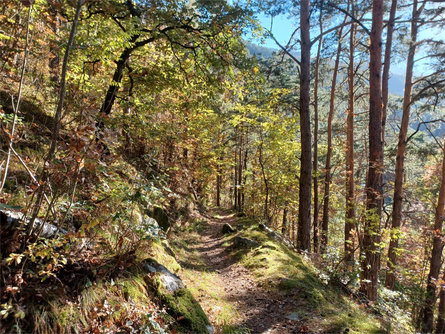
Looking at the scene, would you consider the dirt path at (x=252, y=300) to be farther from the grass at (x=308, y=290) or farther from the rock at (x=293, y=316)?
the grass at (x=308, y=290)

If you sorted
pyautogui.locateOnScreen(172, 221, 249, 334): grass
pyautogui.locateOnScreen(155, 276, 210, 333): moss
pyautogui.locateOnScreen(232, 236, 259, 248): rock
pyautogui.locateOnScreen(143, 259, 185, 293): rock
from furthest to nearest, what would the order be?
pyautogui.locateOnScreen(232, 236, 259, 248): rock, pyautogui.locateOnScreen(172, 221, 249, 334): grass, pyautogui.locateOnScreen(143, 259, 185, 293): rock, pyautogui.locateOnScreen(155, 276, 210, 333): moss

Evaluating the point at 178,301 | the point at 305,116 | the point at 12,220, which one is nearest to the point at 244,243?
the point at 305,116

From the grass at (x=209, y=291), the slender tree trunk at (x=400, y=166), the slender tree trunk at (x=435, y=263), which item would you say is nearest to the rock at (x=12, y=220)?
the grass at (x=209, y=291)

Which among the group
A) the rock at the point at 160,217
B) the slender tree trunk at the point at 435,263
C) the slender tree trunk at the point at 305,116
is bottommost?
the slender tree trunk at the point at 435,263

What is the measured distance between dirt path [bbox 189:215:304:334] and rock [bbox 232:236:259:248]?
Result: 591 millimetres

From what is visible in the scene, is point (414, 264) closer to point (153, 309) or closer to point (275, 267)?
point (275, 267)

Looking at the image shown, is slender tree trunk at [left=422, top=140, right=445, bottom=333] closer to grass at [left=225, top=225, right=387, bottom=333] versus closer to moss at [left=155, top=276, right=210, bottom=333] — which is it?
grass at [left=225, top=225, right=387, bottom=333]

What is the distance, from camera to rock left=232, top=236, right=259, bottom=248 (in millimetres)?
7845

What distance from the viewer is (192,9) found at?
5527 mm

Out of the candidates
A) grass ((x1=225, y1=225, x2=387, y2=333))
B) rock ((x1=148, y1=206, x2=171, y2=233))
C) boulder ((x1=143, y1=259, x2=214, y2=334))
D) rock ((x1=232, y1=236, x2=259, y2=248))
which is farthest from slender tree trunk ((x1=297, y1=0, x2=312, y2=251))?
boulder ((x1=143, y1=259, x2=214, y2=334))

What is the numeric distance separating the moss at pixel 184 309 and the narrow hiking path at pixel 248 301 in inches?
27.3

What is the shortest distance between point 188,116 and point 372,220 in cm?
779

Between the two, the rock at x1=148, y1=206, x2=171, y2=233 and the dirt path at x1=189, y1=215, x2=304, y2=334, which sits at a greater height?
the rock at x1=148, y1=206, x2=171, y2=233

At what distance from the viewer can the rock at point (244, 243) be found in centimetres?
784
